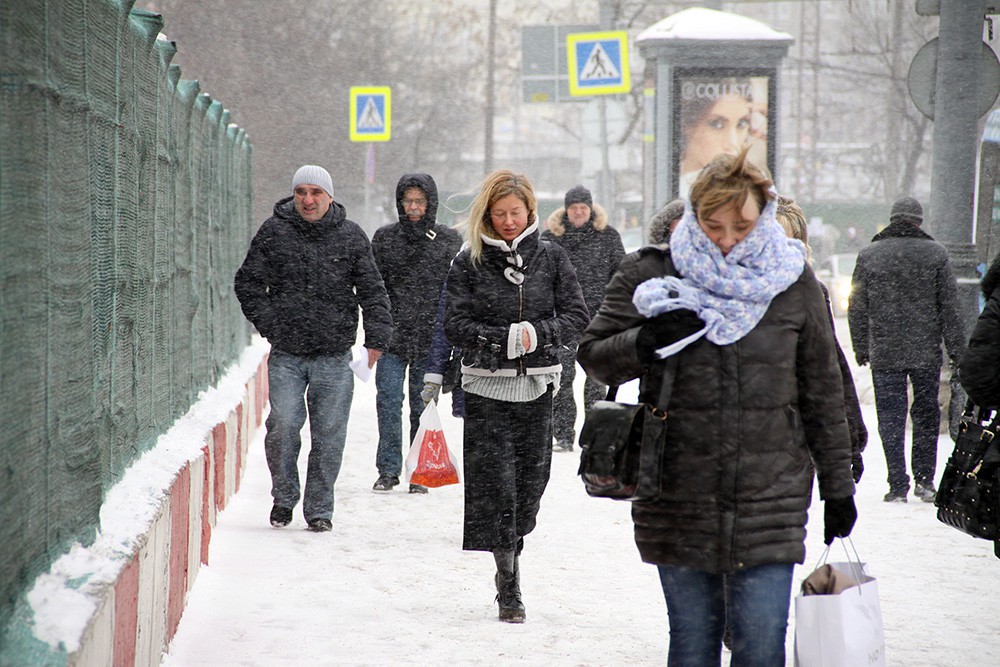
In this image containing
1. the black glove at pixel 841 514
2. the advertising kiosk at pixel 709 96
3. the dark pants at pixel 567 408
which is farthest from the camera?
the advertising kiosk at pixel 709 96

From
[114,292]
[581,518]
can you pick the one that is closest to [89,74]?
[114,292]

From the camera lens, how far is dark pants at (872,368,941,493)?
9.09m

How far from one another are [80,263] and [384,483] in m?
5.53

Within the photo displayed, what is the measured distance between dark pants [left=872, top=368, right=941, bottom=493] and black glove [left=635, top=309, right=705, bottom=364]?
565cm

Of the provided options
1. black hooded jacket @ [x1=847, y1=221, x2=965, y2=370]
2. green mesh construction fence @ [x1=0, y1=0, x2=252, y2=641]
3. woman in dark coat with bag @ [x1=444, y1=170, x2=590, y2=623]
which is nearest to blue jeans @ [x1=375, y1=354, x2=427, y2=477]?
green mesh construction fence @ [x1=0, y1=0, x2=252, y2=641]

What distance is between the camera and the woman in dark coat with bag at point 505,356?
606cm

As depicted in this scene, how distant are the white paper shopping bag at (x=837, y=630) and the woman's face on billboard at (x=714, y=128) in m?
11.5

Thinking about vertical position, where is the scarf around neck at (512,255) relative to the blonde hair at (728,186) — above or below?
below

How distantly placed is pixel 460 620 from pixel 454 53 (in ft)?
139

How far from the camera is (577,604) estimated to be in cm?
639

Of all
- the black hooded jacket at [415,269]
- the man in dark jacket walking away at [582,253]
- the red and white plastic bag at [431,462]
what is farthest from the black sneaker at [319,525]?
the man in dark jacket walking away at [582,253]

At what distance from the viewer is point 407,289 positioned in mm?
9508

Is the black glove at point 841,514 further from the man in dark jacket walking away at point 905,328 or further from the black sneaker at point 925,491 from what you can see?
the black sneaker at point 925,491

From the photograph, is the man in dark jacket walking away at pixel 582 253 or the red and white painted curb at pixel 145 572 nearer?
the red and white painted curb at pixel 145 572
